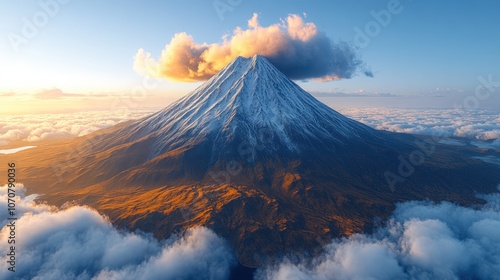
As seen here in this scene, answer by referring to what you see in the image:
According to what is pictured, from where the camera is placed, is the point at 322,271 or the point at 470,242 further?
the point at 470,242

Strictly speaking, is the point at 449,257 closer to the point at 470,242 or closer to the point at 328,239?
the point at 470,242

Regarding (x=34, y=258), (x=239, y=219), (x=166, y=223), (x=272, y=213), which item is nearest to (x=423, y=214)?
(x=272, y=213)

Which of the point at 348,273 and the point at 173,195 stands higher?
the point at 173,195

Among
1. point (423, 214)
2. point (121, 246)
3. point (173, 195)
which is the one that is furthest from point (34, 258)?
point (423, 214)

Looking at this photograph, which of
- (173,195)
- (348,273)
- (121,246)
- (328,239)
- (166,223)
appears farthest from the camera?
(173,195)

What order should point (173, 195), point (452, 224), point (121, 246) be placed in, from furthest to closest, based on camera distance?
1. point (173, 195)
2. point (452, 224)
3. point (121, 246)

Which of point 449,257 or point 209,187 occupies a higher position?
point 209,187

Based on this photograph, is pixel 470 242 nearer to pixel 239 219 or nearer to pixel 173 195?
pixel 239 219

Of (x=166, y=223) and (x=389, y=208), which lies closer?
(x=166, y=223)

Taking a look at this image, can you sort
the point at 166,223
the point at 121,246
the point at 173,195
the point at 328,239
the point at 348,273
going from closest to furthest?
the point at 348,273, the point at 121,246, the point at 328,239, the point at 166,223, the point at 173,195
